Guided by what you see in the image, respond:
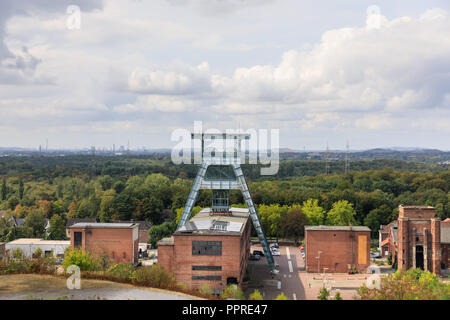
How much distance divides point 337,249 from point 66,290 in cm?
3055

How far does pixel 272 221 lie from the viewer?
65062 mm

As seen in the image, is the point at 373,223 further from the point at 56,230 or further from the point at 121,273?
Answer: the point at 121,273

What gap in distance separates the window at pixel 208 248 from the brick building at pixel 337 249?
43.9 ft

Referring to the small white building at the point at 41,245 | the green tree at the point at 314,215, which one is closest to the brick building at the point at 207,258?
the small white building at the point at 41,245

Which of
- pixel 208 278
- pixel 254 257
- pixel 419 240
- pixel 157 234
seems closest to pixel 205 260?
pixel 208 278

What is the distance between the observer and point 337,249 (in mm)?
47469

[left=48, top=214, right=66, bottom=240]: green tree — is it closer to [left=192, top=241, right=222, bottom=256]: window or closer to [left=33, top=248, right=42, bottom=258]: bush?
[left=33, top=248, right=42, bottom=258]: bush

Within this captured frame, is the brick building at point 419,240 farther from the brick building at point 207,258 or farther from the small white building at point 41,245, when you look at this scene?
the small white building at point 41,245

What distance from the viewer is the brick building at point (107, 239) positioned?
49781mm

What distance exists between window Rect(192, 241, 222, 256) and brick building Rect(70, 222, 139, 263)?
1471 cm
